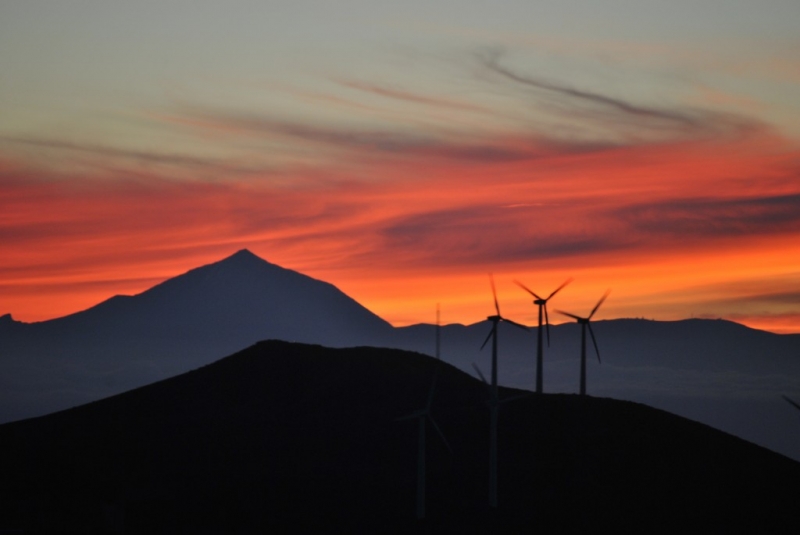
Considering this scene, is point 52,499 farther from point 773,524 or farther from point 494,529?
point 773,524

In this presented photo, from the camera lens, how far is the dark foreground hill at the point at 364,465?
136750 mm

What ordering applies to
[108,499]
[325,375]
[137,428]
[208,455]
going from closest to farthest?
[108,499] → [208,455] → [137,428] → [325,375]

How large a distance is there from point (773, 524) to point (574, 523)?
22427 millimetres

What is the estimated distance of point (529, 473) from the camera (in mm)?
152125

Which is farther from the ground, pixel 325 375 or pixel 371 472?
pixel 325 375

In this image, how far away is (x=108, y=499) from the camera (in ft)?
486

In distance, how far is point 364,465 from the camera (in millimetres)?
157750

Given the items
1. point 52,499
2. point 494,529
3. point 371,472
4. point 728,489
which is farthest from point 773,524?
point 52,499

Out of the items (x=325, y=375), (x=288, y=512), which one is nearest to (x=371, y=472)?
(x=288, y=512)

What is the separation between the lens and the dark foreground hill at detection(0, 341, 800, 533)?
136750 millimetres

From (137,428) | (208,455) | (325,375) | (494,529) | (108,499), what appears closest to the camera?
(494,529)

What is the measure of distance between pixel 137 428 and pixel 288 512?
2001 inches

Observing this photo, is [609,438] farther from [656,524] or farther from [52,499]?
[52,499]

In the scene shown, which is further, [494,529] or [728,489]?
[728,489]
